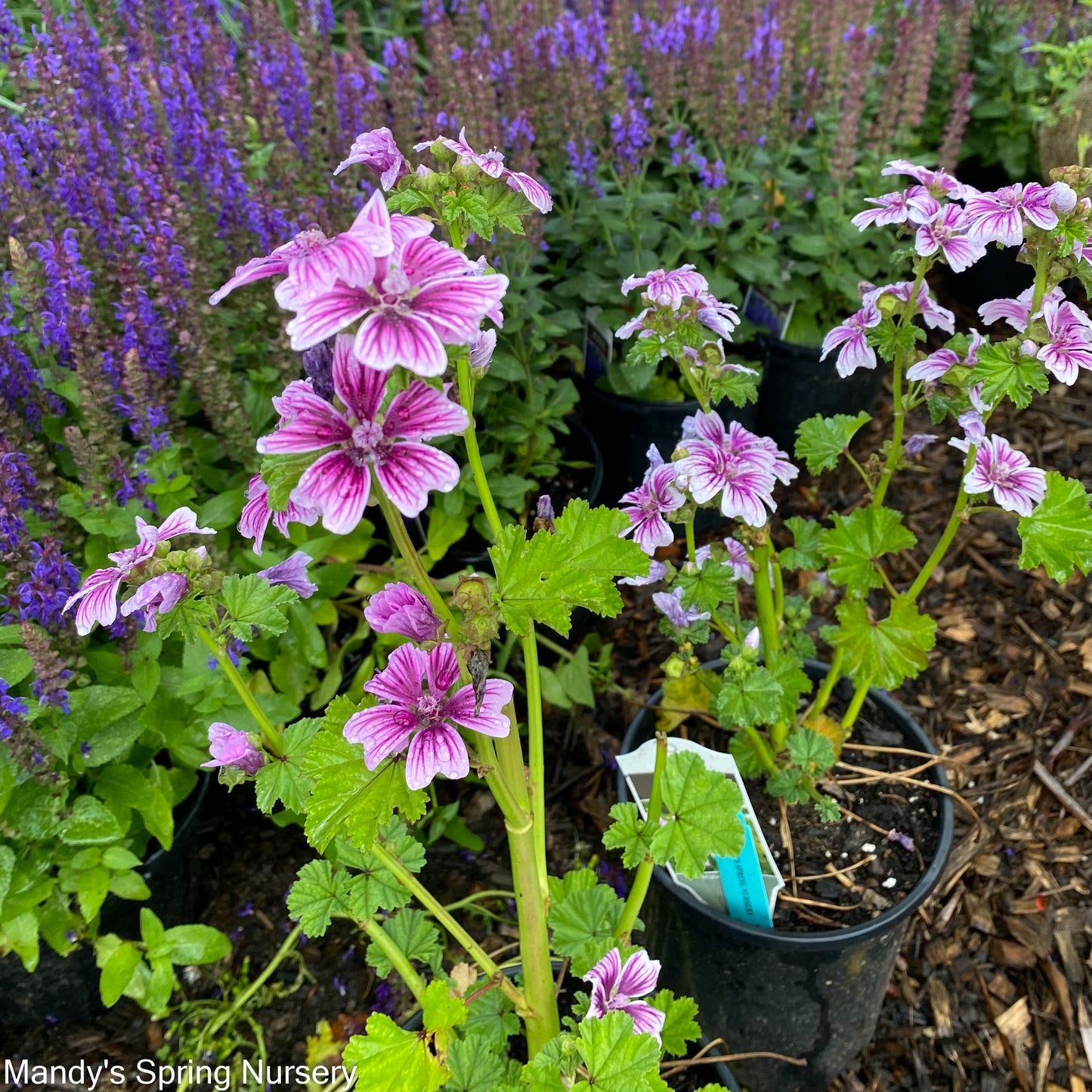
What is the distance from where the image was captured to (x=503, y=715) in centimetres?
104

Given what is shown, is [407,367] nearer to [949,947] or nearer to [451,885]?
[451,885]

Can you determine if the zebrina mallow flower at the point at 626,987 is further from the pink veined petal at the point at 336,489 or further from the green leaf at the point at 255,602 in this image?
the pink veined petal at the point at 336,489

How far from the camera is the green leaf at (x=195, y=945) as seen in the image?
6.38 feet

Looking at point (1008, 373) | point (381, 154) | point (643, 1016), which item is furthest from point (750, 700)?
point (381, 154)

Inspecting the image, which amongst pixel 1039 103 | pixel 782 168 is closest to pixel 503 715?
pixel 782 168

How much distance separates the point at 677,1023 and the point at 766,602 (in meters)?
0.70

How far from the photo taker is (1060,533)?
1.41 m

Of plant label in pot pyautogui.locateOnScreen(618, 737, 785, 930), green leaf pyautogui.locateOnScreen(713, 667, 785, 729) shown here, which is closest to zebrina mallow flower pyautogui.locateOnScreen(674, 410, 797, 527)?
green leaf pyautogui.locateOnScreen(713, 667, 785, 729)

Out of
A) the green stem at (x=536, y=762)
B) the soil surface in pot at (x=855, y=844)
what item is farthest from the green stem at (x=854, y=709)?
the green stem at (x=536, y=762)

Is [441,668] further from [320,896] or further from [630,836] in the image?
[320,896]

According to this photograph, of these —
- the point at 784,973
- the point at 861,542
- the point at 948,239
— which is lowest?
the point at 784,973

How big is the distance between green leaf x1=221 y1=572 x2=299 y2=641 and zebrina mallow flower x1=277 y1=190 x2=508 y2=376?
1.38ft

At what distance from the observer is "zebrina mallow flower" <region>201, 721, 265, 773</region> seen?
1.16m

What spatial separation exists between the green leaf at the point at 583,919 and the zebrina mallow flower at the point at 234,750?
0.55 meters
